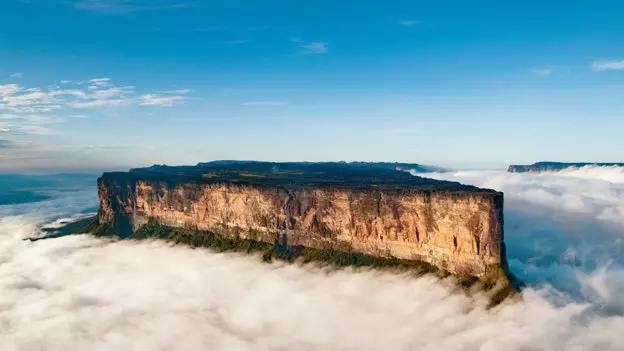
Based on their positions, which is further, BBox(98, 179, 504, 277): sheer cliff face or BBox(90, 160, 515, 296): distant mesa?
BBox(90, 160, 515, 296): distant mesa

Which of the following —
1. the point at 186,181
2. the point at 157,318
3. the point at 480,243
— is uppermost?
the point at 186,181

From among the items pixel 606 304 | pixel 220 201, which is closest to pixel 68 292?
pixel 220 201

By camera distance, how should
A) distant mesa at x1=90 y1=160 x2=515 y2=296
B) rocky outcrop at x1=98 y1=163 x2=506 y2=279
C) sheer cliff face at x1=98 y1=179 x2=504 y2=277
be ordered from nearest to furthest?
sheer cliff face at x1=98 y1=179 x2=504 y2=277, rocky outcrop at x1=98 y1=163 x2=506 y2=279, distant mesa at x1=90 y1=160 x2=515 y2=296

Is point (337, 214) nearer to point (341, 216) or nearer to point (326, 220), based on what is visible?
point (341, 216)

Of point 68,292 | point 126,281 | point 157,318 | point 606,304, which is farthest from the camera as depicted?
point 126,281

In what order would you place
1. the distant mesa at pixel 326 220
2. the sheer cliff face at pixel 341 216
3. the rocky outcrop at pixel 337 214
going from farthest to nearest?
the distant mesa at pixel 326 220 < the rocky outcrop at pixel 337 214 < the sheer cliff face at pixel 341 216

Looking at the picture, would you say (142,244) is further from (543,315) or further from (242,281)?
(543,315)
